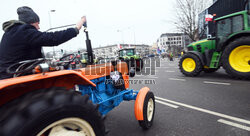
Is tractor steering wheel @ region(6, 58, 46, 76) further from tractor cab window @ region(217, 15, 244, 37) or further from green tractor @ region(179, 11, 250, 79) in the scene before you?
tractor cab window @ region(217, 15, 244, 37)

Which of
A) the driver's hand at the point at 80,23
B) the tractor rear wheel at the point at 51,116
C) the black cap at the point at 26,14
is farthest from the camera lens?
the driver's hand at the point at 80,23

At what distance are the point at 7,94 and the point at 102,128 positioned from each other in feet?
2.88

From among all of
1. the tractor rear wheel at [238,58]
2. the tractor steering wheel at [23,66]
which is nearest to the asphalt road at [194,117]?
the tractor rear wheel at [238,58]

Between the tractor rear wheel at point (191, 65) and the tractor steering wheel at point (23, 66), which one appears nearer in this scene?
the tractor steering wheel at point (23, 66)

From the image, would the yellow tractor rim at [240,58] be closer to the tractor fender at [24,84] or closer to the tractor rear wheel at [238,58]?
the tractor rear wheel at [238,58]

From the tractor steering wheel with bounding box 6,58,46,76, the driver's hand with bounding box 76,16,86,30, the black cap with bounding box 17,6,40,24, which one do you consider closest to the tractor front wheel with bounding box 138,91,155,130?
the driver's hand with bounding box 76,16,86,30

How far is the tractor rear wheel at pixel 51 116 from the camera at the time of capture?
0.89 meters

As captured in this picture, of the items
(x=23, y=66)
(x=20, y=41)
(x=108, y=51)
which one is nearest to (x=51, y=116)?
(x=23, y=66)

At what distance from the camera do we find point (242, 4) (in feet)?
48.9

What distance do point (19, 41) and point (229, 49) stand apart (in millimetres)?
6198

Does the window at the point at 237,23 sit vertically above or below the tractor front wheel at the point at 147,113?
above

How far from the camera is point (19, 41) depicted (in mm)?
1390

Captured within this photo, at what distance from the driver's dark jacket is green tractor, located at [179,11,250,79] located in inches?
231

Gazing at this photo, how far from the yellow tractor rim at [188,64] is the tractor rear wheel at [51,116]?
6.42 meters
